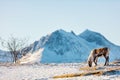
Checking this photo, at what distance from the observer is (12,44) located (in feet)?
320

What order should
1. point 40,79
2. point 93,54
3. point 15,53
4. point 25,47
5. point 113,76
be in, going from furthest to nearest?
1. point 25,47
2. point 15,53
3. point 93,54
4. point 40,79
5. point 113,76

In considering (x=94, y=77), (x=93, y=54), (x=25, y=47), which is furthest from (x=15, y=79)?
(x=25, y=47)

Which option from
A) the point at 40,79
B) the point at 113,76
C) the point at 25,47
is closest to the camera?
the point at 113,76

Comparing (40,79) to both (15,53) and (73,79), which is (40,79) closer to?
(73,79)

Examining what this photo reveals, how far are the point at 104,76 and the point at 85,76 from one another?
2.11 m

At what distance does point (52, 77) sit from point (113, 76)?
21.9ft

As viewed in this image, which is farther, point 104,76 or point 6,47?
point 6,47

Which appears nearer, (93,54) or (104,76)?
(104,76)

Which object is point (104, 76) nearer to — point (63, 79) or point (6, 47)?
point (63, 79)

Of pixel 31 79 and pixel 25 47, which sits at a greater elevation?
pixel 25 47

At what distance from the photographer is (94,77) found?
34.5m

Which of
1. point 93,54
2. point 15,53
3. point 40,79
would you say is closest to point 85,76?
point 40,79

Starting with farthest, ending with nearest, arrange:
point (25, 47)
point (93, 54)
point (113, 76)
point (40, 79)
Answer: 1. point (25, 47)
2. point (93, 54)
3. point (40, 79)
4. point (113, 76)

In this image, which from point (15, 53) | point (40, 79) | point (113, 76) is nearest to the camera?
point (113, 76)
